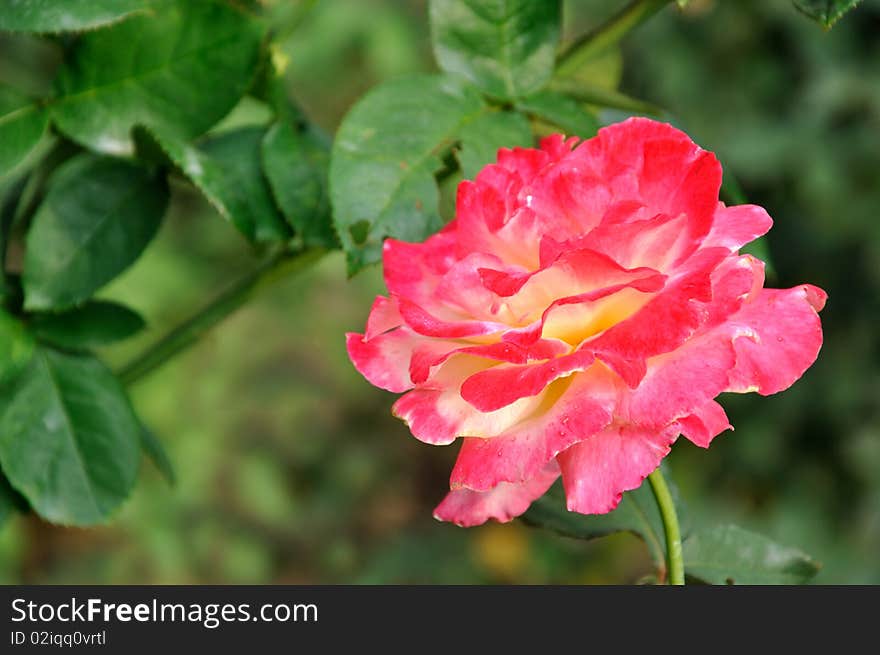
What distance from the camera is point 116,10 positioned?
58 cm

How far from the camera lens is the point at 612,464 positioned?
1.49 feet

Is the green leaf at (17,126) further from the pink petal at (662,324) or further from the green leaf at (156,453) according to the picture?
the pink petal at (662,324)

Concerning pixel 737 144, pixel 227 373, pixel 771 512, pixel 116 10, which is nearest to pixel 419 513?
pixel 227 373

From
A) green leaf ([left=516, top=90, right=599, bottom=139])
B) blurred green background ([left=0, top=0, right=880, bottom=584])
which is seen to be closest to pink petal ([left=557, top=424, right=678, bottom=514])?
green leaf ([left=516, top=90, right=599, bottom=139])

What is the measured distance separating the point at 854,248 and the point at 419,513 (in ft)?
3.61

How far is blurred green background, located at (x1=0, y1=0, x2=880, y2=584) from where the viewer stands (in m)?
1.84

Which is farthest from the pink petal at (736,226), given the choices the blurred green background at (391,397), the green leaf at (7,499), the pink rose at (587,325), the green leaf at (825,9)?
the blurred green background at (391,397)

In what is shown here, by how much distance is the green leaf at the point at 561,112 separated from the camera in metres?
0.61

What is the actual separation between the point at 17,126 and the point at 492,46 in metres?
0.28

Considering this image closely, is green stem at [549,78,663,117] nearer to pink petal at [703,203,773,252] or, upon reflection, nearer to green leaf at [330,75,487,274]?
green leaf at [330,75,487,274]

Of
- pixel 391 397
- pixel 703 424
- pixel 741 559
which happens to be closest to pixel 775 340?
pixel 703 424

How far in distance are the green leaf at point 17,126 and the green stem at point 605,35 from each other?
12.3 inches

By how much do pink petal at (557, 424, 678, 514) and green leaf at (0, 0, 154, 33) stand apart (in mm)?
337

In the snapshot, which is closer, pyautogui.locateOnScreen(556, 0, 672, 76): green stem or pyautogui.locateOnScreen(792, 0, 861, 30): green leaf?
pyautogui.locateOnScreen(792, 0, 861, 30): green leaf
